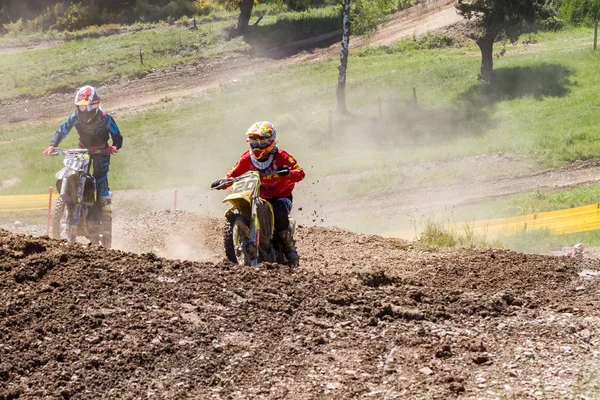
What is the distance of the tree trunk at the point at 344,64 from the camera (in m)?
33.7

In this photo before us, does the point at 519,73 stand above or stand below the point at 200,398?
below

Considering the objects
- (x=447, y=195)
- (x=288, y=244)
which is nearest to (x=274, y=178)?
(x=288, y=244)

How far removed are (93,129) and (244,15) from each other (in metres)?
38.6

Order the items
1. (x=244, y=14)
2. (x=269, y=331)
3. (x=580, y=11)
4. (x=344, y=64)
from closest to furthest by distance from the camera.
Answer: (x=269, y=331) < (x=344, y=64) < (x=580, y=11) < (x=244, y=14)

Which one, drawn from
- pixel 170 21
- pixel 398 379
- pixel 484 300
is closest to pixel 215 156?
pixel 484 300

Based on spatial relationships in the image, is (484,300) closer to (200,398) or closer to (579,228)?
(200,398)

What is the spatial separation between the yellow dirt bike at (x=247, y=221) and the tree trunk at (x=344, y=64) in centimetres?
2377

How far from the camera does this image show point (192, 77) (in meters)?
43.8

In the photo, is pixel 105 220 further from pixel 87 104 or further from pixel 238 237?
pixel 238 237

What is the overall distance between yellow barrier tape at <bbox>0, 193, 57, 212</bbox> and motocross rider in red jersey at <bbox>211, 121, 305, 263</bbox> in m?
11.3

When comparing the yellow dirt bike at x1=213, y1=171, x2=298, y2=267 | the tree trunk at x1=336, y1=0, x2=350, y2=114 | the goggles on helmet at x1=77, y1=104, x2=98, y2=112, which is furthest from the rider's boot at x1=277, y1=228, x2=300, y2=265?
the tree trunk at x1=336, y1=0, x2=350, y2=114

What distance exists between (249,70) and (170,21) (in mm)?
12810

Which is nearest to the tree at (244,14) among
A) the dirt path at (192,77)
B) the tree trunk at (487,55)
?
the dirt path at (192,77)

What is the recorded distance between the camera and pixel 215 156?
3005 cm
